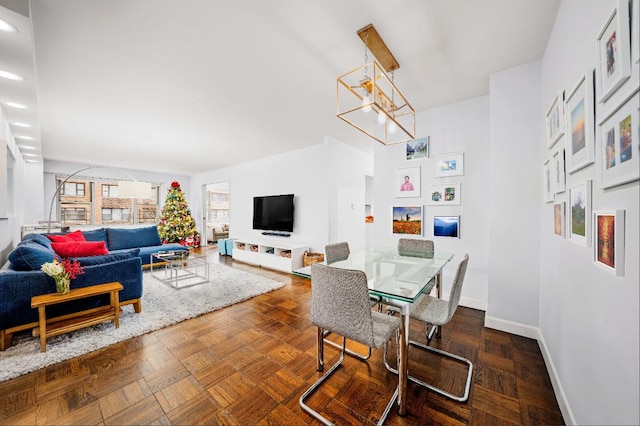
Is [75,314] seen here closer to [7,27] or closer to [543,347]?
[7,27]

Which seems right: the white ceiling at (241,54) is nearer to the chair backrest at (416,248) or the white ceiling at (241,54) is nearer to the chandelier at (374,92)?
the chandelier at (374,92)

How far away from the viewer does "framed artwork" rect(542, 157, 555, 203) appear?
1876mm

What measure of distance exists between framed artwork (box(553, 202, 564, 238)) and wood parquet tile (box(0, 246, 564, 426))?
1.11m

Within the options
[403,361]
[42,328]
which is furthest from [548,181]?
[42,328]

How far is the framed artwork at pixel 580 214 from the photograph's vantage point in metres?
1.18

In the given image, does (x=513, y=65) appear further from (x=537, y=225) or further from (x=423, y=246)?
(x=423, y=246)

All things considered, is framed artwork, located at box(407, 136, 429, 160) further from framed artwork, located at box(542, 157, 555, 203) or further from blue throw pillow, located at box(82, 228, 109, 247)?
blue throw pillow, located at box(82, 228, 109, 247)

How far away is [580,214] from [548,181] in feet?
2.99

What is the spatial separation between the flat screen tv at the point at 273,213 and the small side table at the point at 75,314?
3.22 m

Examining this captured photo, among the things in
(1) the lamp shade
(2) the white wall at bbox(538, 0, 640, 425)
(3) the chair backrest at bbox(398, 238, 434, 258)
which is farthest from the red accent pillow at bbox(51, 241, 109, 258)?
(2) the white wall at bbox(538, 0, 640, 425)

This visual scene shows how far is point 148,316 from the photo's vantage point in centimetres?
271

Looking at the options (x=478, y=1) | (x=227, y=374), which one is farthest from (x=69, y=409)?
(x=478, y=1)

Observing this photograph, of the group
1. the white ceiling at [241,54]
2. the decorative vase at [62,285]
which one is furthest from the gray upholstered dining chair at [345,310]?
the decorative vase at [62,285]

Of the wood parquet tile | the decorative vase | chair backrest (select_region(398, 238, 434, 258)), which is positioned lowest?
the wood parquet tile
